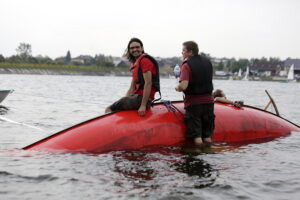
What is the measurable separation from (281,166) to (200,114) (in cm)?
155

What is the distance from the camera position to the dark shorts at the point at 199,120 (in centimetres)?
691

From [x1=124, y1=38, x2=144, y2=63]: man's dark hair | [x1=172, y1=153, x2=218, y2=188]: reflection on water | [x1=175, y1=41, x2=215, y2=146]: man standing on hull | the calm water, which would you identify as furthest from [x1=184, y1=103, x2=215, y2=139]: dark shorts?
[x1=124, y1=38, x2=144, y2=63]: man's dark hair

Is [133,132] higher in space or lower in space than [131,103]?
lower

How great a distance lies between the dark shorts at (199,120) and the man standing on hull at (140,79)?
2.37 feet

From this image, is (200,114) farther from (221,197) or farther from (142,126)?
(221,197)

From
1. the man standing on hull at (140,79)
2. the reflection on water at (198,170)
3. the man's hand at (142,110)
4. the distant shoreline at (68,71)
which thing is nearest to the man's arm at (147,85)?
the man standing on hull at (140,79)

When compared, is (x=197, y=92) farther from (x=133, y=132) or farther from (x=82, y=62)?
(x=82, y=62)

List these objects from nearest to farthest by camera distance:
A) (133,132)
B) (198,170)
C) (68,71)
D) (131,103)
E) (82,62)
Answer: (198,170) → (133,132) → (131,103) → (68,71) → (82,62)

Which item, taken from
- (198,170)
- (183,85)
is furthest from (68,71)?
(198,170)

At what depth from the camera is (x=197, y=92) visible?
6801 mm

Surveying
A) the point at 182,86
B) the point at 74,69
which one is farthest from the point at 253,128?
the point at 74,69

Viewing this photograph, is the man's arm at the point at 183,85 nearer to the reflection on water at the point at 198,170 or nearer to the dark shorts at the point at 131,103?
the dark shorts at the point at 131,103

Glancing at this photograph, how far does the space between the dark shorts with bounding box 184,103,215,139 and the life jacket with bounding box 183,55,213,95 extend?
0.86 ft

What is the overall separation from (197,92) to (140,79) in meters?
0.98
